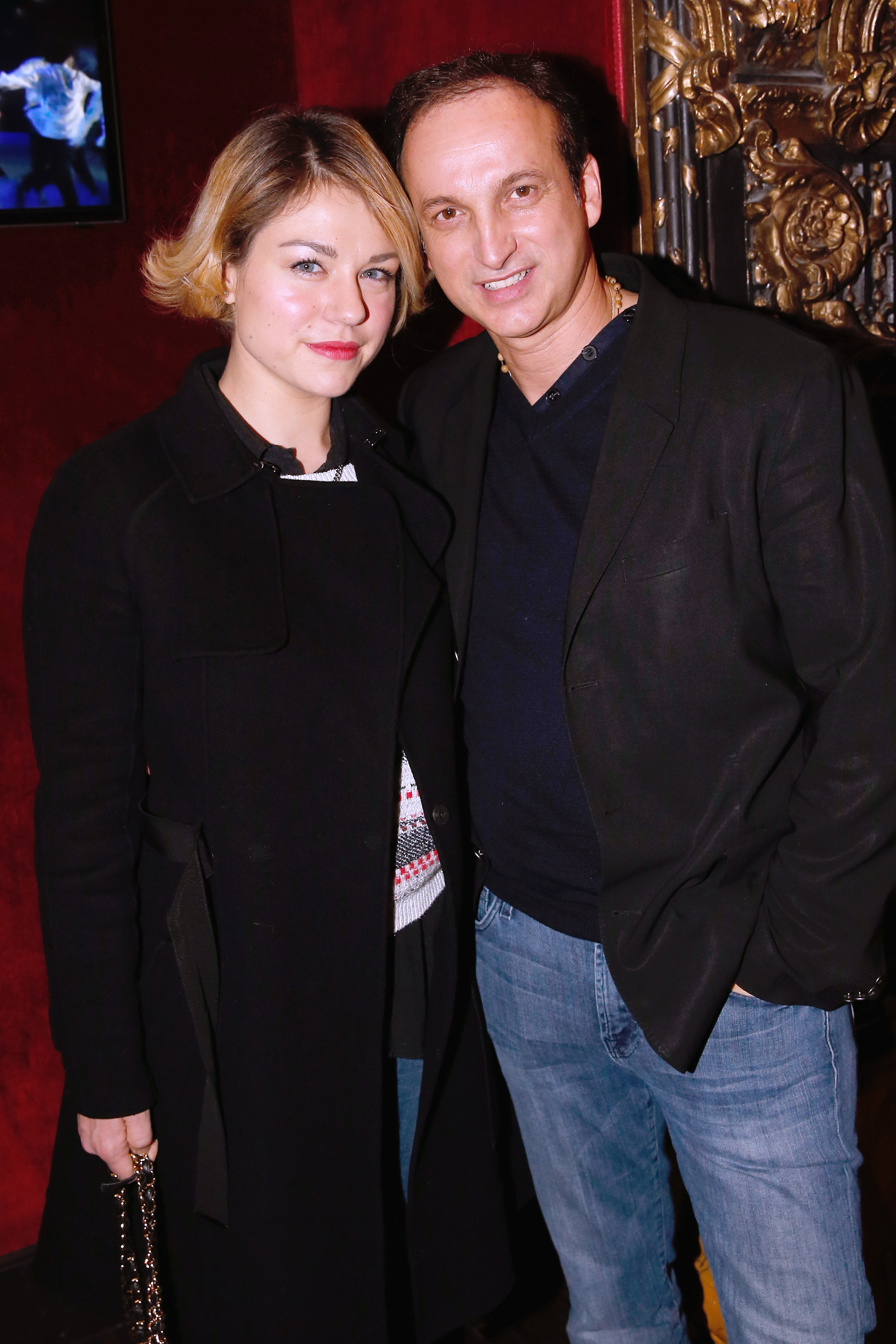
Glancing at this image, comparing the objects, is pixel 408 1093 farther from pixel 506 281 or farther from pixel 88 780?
pixel 506 281

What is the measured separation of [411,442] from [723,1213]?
1.30 m

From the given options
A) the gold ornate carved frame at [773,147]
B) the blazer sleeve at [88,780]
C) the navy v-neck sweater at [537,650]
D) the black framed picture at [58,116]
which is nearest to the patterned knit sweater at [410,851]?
the navy v-neck sweater at [537,650]

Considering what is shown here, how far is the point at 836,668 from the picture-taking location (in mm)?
1434

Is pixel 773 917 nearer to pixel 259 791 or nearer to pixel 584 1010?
pixel 584 1010

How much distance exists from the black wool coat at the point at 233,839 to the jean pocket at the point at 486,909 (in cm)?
11

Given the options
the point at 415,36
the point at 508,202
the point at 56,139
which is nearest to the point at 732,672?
the point at 508,202

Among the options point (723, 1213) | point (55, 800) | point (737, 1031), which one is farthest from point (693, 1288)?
point (55, 800)

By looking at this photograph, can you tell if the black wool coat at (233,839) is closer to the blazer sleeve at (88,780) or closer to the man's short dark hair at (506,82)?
the blazer sleeve at (88,780)

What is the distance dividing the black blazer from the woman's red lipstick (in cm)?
38

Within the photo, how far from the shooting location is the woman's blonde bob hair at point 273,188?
1.55 m

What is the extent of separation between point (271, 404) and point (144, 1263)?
Answer: 1.25 meters

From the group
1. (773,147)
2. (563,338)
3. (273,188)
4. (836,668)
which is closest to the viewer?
(836,668)

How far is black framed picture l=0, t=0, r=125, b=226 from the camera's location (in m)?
2.07

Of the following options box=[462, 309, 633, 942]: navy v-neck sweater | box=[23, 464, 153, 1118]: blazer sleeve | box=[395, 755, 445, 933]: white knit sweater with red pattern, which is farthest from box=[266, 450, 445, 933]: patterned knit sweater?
box=[23, 464, 153, 1118]: blazer sleeve
